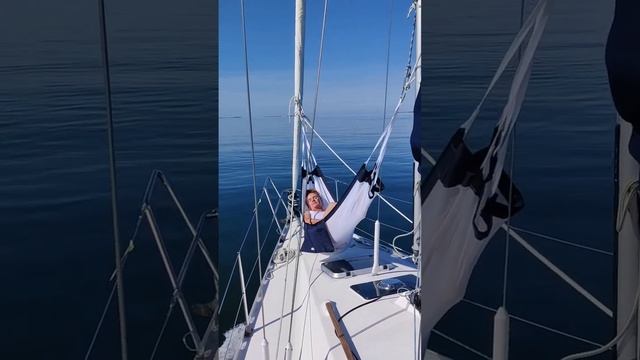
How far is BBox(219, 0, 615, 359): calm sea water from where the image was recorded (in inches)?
101

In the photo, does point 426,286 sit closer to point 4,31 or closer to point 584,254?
point 4,31

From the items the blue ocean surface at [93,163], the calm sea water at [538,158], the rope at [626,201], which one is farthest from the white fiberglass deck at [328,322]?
the rope at [626,201]

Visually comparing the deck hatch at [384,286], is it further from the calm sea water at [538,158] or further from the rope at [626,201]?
the rope at [626,201]

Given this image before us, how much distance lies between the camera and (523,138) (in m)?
4.57

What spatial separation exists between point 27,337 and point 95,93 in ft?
4.11

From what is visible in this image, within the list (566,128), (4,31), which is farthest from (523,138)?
(4,31)

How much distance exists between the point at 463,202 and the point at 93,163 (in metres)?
2.73

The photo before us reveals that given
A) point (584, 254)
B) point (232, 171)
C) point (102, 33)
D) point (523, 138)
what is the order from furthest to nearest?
point (232, 171), point (523, 138), point (584, 254), point (102, 33)

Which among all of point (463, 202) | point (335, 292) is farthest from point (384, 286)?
point (463, 202)

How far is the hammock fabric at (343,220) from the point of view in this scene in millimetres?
2992

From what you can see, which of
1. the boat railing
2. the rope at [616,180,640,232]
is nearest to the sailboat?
the boat railing

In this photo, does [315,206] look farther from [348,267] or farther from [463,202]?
[463,202]

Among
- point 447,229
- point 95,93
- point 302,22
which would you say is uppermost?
point 302,22

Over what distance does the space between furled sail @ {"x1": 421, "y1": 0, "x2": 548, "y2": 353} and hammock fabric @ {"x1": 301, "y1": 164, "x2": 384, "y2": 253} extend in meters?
1.90
